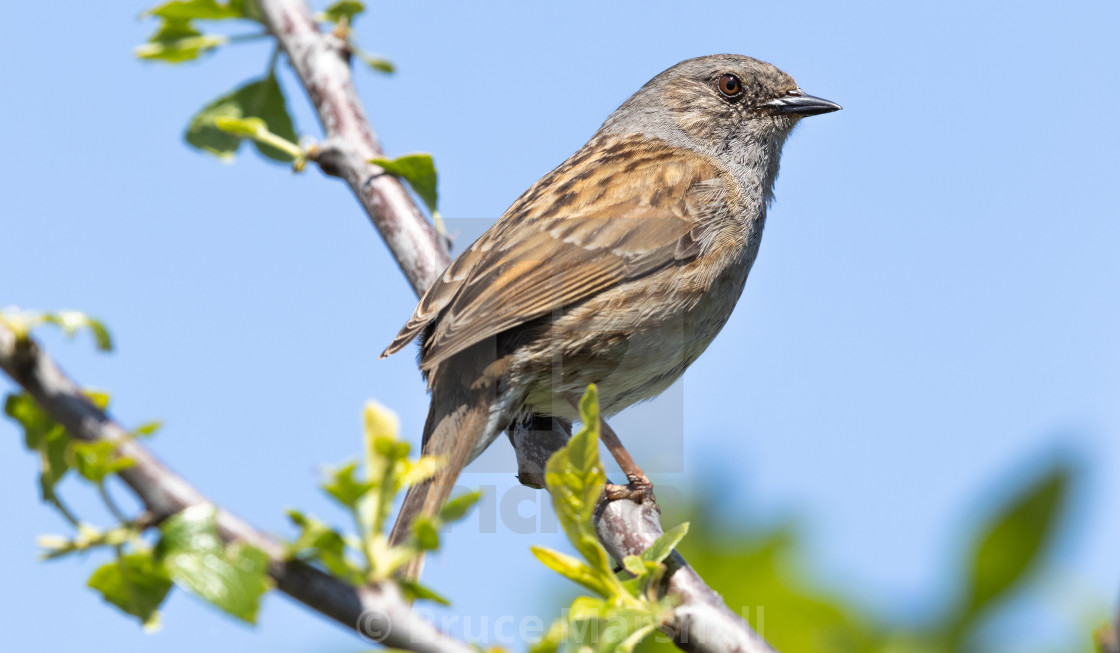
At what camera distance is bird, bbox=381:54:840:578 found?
391cm

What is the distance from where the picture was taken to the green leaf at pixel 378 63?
166 inches

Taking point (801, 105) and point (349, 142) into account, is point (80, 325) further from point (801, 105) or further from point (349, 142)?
point (801, 105)

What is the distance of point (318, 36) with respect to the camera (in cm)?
425

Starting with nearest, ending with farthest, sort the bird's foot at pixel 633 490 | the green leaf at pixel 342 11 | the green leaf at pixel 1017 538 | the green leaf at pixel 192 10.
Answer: the green leaf at pixel 1017 538
the bird's foot at pixel 633 490
the green leaf at pixel 192 10
the green leaf at pixel 342 11

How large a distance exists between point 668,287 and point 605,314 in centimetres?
33

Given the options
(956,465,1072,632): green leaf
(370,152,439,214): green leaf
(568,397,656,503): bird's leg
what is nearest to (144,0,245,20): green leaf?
(370,152,439,214): green leaf

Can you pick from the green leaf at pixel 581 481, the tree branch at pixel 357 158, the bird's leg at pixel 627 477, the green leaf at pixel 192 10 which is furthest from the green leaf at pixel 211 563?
the green leaf at pixel 192 10

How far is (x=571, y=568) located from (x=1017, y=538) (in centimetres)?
107

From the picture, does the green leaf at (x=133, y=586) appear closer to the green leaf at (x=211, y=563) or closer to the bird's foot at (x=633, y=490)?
the green leaf at (x=211, y=563)

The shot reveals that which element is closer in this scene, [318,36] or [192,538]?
[192,538]

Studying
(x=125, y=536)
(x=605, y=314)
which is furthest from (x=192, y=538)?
(x=605, y=314)

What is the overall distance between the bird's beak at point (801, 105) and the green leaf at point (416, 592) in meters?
4.33

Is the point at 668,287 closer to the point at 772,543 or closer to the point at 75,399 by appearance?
the point at 772,543

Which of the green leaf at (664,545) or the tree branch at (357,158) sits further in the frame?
the tree branch at (357,158)
